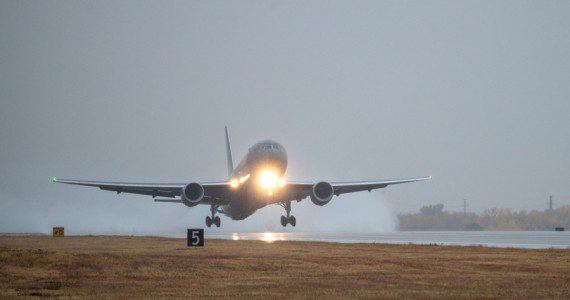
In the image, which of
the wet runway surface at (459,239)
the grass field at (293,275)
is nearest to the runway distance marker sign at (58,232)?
the wet runway surface at (459,239)

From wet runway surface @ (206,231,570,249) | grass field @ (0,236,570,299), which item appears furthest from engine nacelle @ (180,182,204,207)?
grass field @ (0,236,570,299)

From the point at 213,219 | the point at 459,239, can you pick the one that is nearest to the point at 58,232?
the point at 213,219

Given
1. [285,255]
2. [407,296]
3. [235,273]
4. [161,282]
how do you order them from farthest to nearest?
[285,255], [235,273], [161,282], [407,296]

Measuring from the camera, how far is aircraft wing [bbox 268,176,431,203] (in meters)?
67.1

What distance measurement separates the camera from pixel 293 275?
1007 inches

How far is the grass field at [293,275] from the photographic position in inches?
810

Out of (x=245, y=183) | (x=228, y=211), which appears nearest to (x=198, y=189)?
(x=245, y=183)

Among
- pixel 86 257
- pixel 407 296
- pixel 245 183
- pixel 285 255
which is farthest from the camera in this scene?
pixel 245 183

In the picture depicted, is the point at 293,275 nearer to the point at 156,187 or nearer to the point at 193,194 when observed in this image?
the point at 193,194

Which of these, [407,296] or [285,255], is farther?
[285,255]

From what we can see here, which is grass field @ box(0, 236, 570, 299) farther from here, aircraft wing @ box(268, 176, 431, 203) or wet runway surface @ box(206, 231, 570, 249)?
aircraft wing @ box(268, 176, 431, 203)

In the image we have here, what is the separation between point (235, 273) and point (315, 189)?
39.5 meters

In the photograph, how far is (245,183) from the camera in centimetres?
6556

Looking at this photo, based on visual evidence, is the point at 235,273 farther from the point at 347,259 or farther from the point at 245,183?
the point at 245,183
